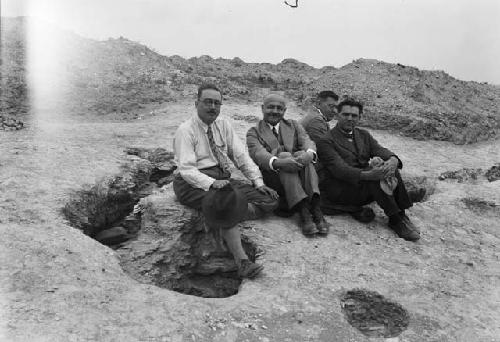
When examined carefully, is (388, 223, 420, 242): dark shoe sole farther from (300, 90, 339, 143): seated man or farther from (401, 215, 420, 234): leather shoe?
(300, 90, 339, 143): seated man

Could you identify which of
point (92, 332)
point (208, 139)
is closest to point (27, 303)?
point (92, 332)

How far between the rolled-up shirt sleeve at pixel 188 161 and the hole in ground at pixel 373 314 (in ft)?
6.24

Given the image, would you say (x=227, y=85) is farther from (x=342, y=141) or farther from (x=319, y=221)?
(x=319, y=221)

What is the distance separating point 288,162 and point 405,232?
181 centimetres

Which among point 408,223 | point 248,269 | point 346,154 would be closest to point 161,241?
point 248,269

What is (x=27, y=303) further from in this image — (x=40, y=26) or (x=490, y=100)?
(x=490, y=100)

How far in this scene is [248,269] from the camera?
4.64 metres

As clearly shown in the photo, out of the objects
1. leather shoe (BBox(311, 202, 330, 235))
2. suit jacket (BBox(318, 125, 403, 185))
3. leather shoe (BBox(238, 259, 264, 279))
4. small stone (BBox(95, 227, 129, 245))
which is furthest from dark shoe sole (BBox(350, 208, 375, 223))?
small stone (BBox(95, 227, 129, 245))

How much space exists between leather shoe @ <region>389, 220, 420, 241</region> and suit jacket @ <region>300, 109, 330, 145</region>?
1.61 metres

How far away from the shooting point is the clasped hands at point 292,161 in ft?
18.2

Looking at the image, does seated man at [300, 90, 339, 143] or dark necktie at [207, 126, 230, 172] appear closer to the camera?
dark necktie at [207, 126, 230, 172]

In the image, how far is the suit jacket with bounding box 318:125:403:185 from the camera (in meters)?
5.88

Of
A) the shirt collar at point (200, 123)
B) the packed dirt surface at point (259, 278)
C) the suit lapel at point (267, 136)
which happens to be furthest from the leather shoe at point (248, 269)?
the suit lapel at point (267, 136)

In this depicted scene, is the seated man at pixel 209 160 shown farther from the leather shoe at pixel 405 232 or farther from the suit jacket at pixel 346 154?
the leather shoe at pixel 405 232
